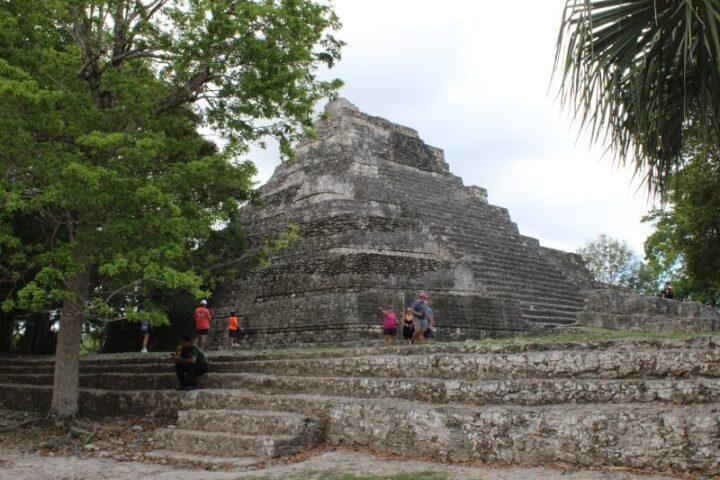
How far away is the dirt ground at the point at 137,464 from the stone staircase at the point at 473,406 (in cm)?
21

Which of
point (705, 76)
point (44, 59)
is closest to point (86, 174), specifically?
point (44, 59)

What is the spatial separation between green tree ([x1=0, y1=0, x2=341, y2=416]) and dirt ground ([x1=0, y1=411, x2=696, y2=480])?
0.73 meters

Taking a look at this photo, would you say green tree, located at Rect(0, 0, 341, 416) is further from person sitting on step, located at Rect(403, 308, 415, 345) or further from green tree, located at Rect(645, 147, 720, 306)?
green tree, located at Rect(645, 147, 720, 306)

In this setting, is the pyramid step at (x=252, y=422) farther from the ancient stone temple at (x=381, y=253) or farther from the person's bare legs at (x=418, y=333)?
the ancient stone temple at (x=381, y=253)

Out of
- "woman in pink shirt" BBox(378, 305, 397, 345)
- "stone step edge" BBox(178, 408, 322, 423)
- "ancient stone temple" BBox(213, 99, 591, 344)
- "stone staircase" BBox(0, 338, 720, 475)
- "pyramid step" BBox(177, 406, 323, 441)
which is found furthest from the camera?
"ancient stone temple" BBox(213, 99, 591, 344)

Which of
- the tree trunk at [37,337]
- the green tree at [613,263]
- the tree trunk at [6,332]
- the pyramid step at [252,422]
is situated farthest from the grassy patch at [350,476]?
→ the green tree at [613,263]

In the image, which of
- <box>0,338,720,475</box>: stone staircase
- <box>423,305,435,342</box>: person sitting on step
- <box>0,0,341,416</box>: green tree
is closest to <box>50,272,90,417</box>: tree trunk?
<box>0,0,341,416</box>: green tree

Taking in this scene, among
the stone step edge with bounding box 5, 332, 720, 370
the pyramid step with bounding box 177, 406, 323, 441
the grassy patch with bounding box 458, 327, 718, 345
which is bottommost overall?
the pyramid step with bounding box 177, 406, 323, 441

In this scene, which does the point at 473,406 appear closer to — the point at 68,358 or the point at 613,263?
the point at 68,358

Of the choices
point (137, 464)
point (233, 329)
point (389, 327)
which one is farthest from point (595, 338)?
point (233, 329)

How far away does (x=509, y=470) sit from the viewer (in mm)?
5164

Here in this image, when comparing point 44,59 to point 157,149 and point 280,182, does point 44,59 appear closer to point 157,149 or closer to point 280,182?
point 157,149

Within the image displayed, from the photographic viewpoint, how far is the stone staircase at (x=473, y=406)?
4875mm

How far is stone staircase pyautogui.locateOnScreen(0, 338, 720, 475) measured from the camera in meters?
4.88
